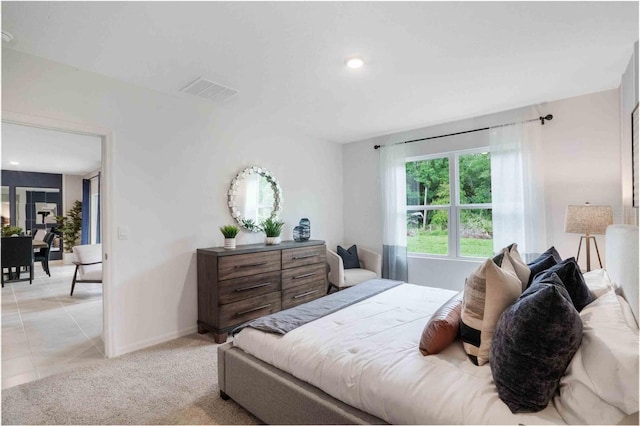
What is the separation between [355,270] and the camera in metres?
4.41

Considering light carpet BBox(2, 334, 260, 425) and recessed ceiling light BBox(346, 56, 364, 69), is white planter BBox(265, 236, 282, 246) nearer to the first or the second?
light carpet BBox(2, 334, 260, 425)

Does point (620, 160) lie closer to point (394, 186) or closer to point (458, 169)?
point (458, 169)

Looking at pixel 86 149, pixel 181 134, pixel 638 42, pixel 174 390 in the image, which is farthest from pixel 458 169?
pixel 86 149

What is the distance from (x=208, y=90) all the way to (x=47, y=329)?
3150 mm

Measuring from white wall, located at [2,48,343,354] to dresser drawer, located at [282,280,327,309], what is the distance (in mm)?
824

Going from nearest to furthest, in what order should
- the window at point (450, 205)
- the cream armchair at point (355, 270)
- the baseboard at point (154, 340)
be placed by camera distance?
1. the baseboard at point (154, 340)
2. the window at point (450, 205)
3. the cream armchair at point (355, 270)

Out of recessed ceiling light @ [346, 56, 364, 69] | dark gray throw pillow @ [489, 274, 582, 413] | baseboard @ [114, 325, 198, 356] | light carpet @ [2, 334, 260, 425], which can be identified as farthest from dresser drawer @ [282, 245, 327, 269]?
dark gray throw pillow @ [489, 274, 582, 413]

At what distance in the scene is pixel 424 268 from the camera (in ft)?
14.0

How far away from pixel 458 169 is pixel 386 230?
128 cm

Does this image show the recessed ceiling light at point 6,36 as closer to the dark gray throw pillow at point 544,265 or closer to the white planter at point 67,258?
the dark gray throw pillow at point 544,265

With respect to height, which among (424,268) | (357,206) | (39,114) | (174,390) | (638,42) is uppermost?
(638,42)

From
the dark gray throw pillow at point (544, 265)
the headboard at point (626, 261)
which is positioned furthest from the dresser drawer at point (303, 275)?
the headboard at point (626, 261)

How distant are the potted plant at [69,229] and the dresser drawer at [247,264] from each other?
23.9ft

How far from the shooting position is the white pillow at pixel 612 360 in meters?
0.96
